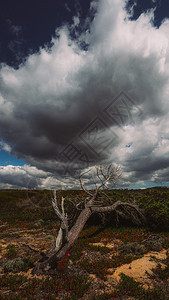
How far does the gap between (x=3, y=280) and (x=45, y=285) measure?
165 centimetres

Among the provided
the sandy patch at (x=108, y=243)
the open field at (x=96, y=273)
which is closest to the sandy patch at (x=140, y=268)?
the open field at (x=96, y=273)

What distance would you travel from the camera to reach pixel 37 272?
19.9 ft

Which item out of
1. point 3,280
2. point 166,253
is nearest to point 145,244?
point 166,253

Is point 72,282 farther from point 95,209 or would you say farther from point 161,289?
point 95,209

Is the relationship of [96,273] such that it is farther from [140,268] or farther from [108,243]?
[108,243]

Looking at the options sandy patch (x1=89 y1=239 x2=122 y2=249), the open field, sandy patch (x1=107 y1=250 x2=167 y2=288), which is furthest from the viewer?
sandy patch (x1=89 y1=239 x2=122 y2=249)

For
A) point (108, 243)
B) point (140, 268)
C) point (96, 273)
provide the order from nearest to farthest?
point (96, 273) < point (140, 268) < point (108, 243)

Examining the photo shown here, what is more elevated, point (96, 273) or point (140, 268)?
point (140, 268)

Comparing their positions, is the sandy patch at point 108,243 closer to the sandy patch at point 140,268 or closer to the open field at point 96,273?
the open field at point 96,273

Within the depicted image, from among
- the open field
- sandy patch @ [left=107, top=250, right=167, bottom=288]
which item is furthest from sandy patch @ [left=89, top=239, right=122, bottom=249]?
sandy patch @ [left=107, top=250, right=167, bottom=288]

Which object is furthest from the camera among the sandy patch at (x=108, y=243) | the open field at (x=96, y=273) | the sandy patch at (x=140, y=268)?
the sandy patch at (x=108, y=243)

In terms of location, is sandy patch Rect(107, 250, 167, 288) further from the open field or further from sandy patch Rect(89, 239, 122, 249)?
sandy patch Rect(89, 239, 122, 249)

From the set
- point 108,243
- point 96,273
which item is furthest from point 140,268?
point 108,243

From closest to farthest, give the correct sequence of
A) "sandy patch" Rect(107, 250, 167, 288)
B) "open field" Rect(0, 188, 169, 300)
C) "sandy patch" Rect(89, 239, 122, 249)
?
1. "open field" Rect(0, 188, 169, 300)
2. "sandy patch" Rect(107, 250, 167, 288)
3. "sandy patch" Rect(89, 239, 122, 249)
